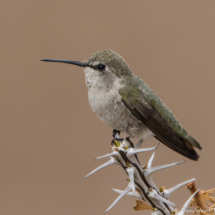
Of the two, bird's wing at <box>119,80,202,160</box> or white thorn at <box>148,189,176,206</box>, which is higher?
bird's wing at <box>119,80,202,160</box>

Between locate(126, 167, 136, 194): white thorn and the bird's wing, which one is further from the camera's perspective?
the bird's wing

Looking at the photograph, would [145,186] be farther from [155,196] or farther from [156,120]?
[156,120]

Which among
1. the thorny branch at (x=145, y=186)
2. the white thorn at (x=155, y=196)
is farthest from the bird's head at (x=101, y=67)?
the white thorn at (x=155, y=196)

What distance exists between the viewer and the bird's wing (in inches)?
57.1

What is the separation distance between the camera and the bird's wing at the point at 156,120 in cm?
145

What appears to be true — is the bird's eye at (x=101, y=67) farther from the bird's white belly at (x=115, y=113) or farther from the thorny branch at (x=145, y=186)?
the thorny branch at (x=145, y=186)

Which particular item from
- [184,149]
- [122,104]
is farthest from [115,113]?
[184,149]

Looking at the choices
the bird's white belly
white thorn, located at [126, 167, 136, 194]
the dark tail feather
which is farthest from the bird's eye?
white thorn, located at [126, 167, 136, 194]

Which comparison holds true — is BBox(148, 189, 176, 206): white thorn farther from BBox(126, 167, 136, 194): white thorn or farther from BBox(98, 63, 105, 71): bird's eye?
BBox(98, 63, 105, 71): bird's eye

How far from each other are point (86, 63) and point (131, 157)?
66 cm

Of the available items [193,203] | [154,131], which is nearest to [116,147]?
[193,203]

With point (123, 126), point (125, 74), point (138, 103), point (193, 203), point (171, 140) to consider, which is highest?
point (125, 74)

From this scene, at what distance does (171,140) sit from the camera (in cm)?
145

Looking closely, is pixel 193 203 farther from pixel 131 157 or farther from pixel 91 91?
pixel 91 91
